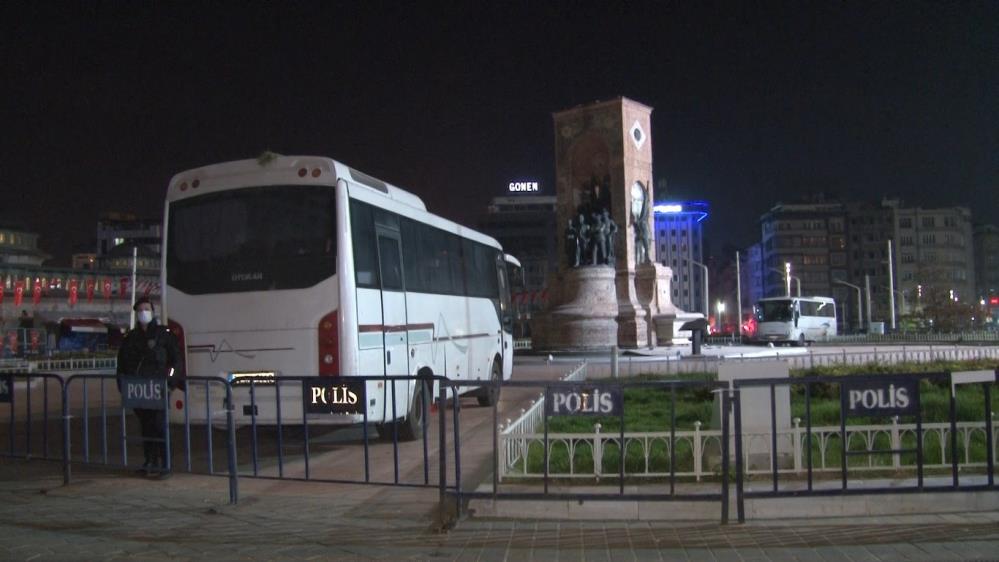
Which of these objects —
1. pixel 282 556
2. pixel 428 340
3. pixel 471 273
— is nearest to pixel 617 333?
pixel 471 273

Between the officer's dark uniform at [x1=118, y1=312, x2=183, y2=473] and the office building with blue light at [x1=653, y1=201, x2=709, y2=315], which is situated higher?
the office building with blue light at [x1=653, y1=201, x2=709, y2=315]

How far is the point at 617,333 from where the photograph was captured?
35750mm

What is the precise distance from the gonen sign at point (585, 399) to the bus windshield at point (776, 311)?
40.6 meters

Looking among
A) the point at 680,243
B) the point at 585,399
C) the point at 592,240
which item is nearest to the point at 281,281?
the point at 585,399

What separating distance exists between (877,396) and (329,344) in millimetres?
6064

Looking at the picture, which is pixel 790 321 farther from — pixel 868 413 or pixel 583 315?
pixel 868 413

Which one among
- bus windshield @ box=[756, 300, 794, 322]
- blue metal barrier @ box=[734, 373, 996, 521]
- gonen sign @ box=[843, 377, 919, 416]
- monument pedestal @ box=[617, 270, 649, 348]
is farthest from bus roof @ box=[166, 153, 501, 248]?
bus windshield @ box=[756, 300, 794, 322]

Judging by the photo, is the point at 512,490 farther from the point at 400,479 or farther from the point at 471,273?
the point at 471,273

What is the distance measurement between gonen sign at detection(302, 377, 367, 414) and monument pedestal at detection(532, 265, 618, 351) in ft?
88.0

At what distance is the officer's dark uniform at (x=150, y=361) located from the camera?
9.43 meters

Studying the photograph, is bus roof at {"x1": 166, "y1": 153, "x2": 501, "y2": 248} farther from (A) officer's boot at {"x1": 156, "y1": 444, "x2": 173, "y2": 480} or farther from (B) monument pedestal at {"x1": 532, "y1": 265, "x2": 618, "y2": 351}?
(B) monument pedestal at {"x1": 532, "y1": 265, "x2": 618, "y2": 351}

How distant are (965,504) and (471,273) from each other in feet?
32.4

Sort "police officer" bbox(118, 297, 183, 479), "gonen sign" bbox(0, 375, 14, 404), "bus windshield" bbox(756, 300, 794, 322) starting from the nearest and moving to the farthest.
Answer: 1. "police officer" bbox(118, 297, 183, 479)
2. "gonen sign" bbox(0, 375, 14, 404)
3. "bus windshield" bbox(756, 300, 794, 322)

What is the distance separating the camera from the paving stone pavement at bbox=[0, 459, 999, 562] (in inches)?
250
